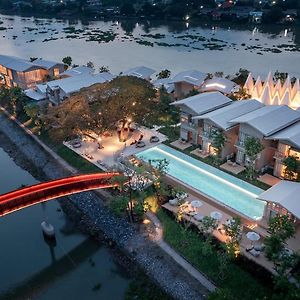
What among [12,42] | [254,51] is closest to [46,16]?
[12,42]

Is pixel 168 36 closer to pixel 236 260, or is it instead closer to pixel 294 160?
pixel 294 160

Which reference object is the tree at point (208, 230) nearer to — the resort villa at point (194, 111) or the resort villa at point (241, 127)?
the resort villa at point (241, 127)

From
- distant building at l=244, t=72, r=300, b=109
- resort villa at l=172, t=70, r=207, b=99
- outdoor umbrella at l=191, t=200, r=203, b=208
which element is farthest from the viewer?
resort villa at l=172, t=70, r=207, b=99

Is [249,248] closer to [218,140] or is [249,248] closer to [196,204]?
[196,204]

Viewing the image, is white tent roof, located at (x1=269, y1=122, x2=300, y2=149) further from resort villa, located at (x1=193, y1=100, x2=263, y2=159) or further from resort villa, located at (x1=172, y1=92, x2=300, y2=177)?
resort villa, located at (x1=193, y1=100, x2=263, y2=159)

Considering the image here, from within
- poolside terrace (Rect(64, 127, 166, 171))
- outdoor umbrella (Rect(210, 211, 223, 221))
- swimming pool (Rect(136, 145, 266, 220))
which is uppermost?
outdoor umbrella (Rect(210, 211, 223, 221))

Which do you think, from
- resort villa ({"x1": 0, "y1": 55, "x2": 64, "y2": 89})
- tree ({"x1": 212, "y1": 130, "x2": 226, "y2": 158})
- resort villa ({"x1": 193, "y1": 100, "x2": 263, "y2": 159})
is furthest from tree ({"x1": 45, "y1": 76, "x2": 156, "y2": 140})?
resort villa ({"x1": 0, "y1": 55, "x2": 64, "y2": 89})

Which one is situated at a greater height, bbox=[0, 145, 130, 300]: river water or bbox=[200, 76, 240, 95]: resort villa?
bbox=[200, 76, 240, 95]: resort villa
